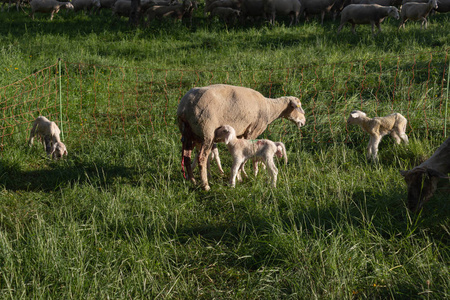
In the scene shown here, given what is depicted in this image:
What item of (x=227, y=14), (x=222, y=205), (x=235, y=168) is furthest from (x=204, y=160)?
(x=227, y=14)

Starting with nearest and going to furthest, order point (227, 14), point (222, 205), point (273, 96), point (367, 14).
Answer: point (222, 205) → point (273, 96) → point (367, 14) → point (227, 14)

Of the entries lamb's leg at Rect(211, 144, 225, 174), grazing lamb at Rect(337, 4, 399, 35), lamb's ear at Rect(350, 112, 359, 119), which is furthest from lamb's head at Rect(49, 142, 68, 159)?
grazing lamb at Rect(337, 4, 399, 35)

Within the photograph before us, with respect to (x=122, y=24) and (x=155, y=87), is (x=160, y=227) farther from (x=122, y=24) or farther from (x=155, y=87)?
(x=122, y=24)

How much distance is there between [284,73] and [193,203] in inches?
192

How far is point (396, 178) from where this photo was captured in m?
5.29

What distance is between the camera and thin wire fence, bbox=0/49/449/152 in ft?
23.2

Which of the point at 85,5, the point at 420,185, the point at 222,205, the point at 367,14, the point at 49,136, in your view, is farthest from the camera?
the point at 85,5

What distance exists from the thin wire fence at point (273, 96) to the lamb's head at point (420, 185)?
2.60 meters

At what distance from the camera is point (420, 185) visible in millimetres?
4219

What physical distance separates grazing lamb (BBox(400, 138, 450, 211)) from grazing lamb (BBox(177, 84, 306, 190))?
6.54ft

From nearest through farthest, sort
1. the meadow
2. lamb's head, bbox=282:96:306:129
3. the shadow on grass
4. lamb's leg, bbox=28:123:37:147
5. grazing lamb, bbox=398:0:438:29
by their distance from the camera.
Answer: the meadow < the shadow on grass < lamb's head, bbox=282:96:306:129 < lamb's leg, bbox=28:123:37:147 < grazing lamb, bbox=398:0:438:29

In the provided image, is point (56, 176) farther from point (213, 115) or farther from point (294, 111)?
point (294, 111)

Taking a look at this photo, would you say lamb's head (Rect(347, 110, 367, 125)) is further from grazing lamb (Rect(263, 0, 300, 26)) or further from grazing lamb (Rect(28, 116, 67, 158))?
grazing lamb (Rect(263, 0, 300, 26))

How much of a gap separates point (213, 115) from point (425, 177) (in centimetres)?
226
